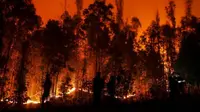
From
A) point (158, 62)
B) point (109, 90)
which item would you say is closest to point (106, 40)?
point (158, 62)

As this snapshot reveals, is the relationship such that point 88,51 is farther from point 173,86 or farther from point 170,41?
point 173,86

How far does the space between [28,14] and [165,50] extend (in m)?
24.1

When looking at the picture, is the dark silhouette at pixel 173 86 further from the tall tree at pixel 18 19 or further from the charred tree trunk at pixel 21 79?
the charred tree trunk at pixel 21 79

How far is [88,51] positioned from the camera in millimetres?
46719

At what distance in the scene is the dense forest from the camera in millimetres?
34750

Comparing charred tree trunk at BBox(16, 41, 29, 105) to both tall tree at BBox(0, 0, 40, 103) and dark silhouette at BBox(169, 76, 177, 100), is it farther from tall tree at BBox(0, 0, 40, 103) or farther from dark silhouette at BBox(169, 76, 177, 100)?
dark silhouette at BBox(169, 76, 177, 100)

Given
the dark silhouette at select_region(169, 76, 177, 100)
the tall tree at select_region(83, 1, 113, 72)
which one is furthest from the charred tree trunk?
the dark silhouette at select_region(169, 76, 177, 100)

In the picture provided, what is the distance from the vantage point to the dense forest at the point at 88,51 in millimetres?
34750

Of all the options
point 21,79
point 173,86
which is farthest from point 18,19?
point 173,86

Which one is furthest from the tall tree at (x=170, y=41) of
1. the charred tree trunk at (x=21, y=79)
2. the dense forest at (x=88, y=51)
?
the charred tree trunk at (x=21, y=79)

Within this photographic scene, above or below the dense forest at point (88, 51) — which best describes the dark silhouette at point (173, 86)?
below

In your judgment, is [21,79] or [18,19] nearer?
[18,19]

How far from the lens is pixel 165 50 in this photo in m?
48.9

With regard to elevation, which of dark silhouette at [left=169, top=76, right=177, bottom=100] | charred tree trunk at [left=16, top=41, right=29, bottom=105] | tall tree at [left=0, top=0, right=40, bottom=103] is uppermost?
tall tree at [left=0, top=0, right=40, bottom=103]
